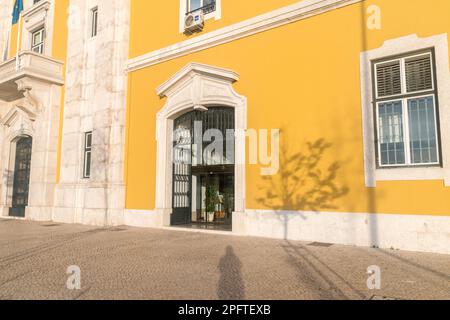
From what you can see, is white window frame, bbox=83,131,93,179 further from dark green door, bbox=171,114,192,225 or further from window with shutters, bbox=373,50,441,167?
window with shutters, bbox=373,50,441,167

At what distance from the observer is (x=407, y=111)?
7871mm

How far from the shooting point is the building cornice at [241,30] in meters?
9.13

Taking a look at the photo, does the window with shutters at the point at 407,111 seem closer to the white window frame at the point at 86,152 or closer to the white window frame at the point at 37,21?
the white window frame at the point at 86,152

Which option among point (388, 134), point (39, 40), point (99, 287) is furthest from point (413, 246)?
point (39, 40)

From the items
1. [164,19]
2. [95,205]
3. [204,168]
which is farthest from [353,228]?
[164,19]

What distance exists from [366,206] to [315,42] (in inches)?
172

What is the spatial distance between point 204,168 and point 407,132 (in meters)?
7.05

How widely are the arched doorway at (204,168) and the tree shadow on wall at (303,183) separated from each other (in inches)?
115

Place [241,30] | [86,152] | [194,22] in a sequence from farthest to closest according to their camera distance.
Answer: [86,152]
[194,22]
[241,30]

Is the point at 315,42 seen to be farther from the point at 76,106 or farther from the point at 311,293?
the point at 76,106

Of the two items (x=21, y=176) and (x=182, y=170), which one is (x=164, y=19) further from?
(x=21, y=176)

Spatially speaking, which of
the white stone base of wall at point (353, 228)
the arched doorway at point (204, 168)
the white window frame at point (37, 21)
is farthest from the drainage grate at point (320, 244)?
the white window frame at point (37, 21)

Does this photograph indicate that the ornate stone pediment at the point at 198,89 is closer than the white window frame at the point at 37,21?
Yes

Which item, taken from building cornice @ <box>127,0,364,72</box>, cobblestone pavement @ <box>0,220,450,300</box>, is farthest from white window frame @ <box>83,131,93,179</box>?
cobblestone pavement @ <box>0,220,450,300</box>
